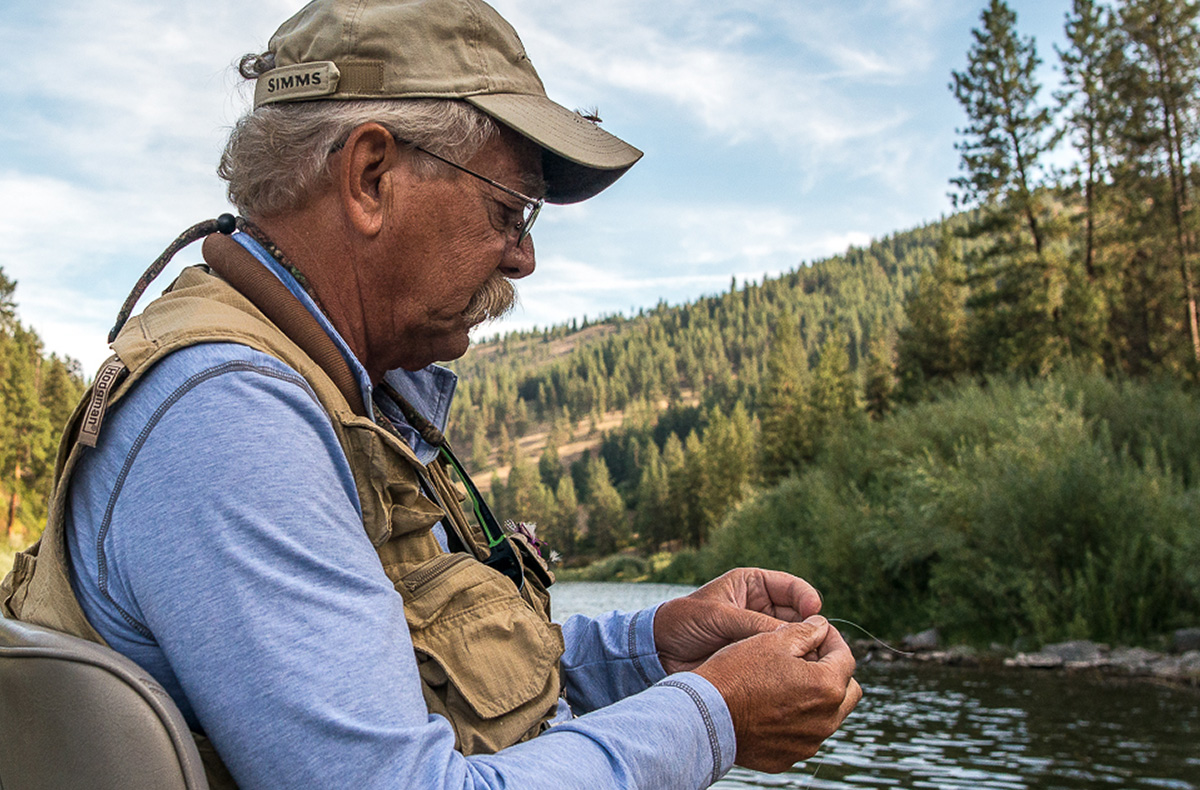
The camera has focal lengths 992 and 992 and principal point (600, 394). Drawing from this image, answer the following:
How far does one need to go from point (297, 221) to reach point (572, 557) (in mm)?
109398

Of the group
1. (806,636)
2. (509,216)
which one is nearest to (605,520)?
(509,216)

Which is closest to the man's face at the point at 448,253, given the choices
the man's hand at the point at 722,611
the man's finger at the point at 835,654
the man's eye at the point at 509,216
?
the man's eye at the point at 509,216

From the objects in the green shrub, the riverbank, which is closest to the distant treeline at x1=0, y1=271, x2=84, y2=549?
the green shrub

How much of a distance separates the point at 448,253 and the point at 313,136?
12.6 inches

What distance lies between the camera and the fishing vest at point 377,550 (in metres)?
1.38

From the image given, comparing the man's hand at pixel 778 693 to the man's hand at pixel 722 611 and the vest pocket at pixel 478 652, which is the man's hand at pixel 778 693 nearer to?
the vest pocket at pixel 478 652

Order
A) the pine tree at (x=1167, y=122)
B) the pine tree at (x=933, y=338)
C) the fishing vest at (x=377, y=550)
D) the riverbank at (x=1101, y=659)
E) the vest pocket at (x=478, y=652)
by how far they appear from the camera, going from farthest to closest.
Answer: the pine tree at (x=933, y=338) → the pine tree at (x=1167, y=122) → the riverbank at (x=1101, y=659) → the vest pocket at (x=478, y=652) → the fishing vest at (x=377, y=550)

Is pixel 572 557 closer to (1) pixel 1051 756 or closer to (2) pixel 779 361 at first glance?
(2) pixel 779 361

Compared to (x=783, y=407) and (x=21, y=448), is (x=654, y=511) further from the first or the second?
(x=21, y=448)

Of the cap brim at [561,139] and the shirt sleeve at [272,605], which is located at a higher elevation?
the cap brim at [561,139]

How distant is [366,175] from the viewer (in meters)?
1.80

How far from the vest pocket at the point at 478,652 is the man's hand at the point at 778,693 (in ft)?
1.02

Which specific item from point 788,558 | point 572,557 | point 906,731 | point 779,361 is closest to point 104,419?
point 906,731

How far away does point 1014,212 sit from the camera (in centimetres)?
3575
